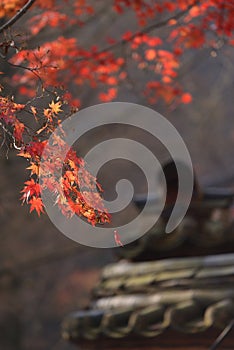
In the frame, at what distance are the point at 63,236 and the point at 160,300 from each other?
13864mm

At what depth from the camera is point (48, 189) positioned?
5.65m

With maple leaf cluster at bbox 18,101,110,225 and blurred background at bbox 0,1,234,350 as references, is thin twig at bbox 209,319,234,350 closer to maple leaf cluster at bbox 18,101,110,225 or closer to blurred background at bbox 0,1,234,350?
maple leaf cluster at bbox 18,101,110,225

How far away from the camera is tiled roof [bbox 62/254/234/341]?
26.4ft

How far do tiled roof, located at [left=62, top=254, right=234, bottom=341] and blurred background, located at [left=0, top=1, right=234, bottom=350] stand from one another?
9170 mm

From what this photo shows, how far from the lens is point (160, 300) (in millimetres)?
8523

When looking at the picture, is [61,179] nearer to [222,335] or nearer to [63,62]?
[222,335]

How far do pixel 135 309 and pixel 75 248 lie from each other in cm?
1368

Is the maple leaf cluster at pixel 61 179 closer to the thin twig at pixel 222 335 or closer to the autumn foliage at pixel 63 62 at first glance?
the autumn foliage at pixel 63 62

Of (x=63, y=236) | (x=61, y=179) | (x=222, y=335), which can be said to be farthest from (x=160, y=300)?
(x=63, y=236)

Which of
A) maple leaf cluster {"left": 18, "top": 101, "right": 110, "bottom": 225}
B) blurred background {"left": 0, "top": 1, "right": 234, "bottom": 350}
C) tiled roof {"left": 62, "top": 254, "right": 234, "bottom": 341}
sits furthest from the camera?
blurred background {"left": 0, "top": 1, "right": 234, "bottom": 350}

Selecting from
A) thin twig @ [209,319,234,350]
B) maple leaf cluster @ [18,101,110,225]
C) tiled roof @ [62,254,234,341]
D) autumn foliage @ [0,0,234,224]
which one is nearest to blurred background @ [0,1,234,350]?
autumn foliage @ [0,0,234,224]

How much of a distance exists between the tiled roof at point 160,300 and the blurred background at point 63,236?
9.17 meters

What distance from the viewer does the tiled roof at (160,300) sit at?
804cm

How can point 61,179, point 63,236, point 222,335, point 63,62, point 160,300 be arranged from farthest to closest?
point 63,236 → point 63,62 → point 160,300 → point 222,335 → point 61,179
